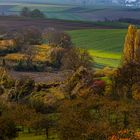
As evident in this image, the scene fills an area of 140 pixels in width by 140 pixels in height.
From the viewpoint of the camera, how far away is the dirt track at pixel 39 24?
145 meters

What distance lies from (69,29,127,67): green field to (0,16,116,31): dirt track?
27.0ft

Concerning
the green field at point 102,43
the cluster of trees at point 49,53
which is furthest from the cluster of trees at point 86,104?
the green field at point 102,43

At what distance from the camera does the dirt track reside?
145125 mm

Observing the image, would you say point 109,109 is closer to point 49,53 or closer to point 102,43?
point 49,53

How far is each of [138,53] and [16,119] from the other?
35.0m

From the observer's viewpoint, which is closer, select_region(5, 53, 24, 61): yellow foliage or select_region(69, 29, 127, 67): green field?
select_region(5, 53, 24, 61): yellow foliage

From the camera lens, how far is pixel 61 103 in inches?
2411

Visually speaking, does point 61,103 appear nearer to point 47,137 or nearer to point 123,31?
point 47,137

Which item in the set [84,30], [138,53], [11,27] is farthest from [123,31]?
[138,53]

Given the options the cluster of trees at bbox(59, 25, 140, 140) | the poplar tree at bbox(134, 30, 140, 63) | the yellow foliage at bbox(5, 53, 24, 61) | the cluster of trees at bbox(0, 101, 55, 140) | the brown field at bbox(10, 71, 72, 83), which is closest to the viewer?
the cluster of trees at bbox(59, 25, 140, 140)

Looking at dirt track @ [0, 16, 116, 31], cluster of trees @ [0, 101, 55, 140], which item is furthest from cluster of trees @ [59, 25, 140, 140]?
dirt track @ [0, 16, 116, 31]

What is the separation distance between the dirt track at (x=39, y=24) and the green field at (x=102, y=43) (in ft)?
27.0

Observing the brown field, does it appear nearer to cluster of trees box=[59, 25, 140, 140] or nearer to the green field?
cluster of trees box=[59, 25, 140, 140]

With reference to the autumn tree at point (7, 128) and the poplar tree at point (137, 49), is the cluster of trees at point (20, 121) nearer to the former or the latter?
the autumn tree at point (7, 128)
